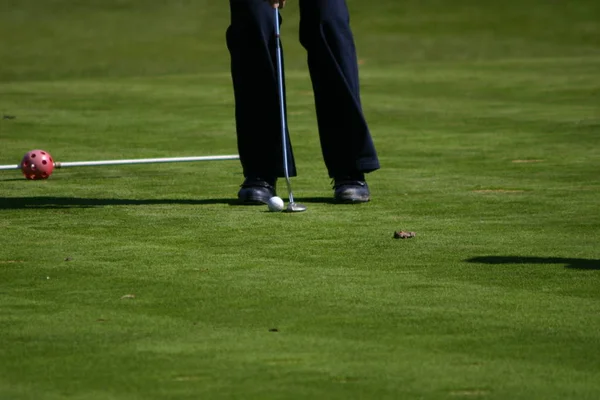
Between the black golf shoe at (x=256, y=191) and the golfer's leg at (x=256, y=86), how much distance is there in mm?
65

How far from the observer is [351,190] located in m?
8.87

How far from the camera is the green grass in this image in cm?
454

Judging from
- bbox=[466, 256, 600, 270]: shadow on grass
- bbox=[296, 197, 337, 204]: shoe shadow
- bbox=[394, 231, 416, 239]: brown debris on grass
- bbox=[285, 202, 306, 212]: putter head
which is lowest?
bbox=[296, 197, 337, 204]: shoe shadow

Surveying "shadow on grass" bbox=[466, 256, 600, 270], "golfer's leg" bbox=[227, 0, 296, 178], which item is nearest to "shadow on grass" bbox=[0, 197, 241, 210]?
"golfer's leg" bbox=[227, 0, 296, 178]

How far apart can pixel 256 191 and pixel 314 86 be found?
733 millimetres

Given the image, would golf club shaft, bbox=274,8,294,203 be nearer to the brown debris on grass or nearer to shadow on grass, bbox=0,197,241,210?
shadow on grass, bbox=0,197,241,210

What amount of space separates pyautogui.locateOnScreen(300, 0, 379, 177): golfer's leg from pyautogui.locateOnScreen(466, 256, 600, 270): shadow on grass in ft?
7.97

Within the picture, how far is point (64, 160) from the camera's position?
11.6 meters

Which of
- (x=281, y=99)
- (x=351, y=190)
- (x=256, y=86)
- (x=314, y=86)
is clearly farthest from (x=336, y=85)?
(x=351, y=190)

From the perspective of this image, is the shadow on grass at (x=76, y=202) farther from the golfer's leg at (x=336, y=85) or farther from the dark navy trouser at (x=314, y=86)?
the golfer's leg at (x=336, y=85)

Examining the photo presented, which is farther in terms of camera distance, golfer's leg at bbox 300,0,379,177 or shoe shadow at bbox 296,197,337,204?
shoe shadow at bbox 296,197,337,204

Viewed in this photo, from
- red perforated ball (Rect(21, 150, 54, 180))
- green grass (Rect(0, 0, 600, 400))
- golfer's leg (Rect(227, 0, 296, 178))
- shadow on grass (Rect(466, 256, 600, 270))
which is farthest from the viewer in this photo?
red perforated ball (Rect(21, 150, 54, 180))

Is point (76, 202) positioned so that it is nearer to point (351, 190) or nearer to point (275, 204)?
point (275, 204)

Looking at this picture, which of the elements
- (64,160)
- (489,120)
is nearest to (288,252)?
(64,160)
